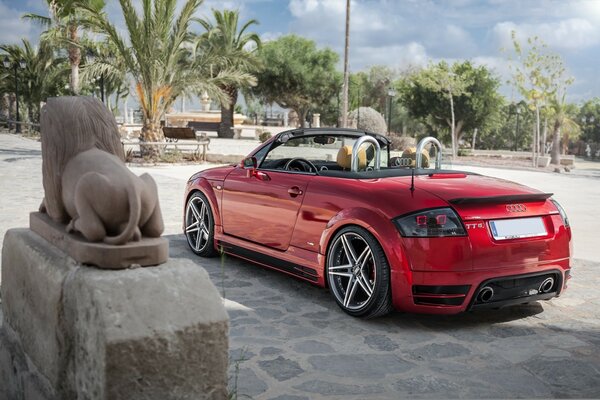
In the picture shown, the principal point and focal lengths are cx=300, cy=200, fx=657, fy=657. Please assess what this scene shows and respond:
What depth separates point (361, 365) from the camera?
3969 mm

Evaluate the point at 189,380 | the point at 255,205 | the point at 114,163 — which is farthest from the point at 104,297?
the point at 255,205

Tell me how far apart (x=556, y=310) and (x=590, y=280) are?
1.39 metres

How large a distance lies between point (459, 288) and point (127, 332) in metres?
2.69

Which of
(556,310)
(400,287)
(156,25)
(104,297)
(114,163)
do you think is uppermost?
(156,25)

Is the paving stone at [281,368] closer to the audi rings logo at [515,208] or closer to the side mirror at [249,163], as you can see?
the audi rings logo at [515,208]

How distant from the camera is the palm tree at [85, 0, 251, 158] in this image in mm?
18953

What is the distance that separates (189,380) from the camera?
2463 mm

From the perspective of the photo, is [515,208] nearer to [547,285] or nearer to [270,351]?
[547,285]

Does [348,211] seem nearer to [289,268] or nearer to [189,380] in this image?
[289,268]

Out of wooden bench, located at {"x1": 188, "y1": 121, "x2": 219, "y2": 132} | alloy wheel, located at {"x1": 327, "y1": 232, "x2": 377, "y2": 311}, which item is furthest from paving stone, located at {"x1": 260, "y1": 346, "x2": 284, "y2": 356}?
wooden bench, located at {"x1": 188, "y1": 121, "x2": 219, "y2": 132}

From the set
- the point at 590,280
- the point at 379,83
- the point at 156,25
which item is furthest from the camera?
the point at 379,83

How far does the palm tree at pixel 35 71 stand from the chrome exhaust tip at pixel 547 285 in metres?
46.8

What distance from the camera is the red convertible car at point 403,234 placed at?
441cm

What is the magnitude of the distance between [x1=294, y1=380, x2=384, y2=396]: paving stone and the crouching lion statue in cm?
136
